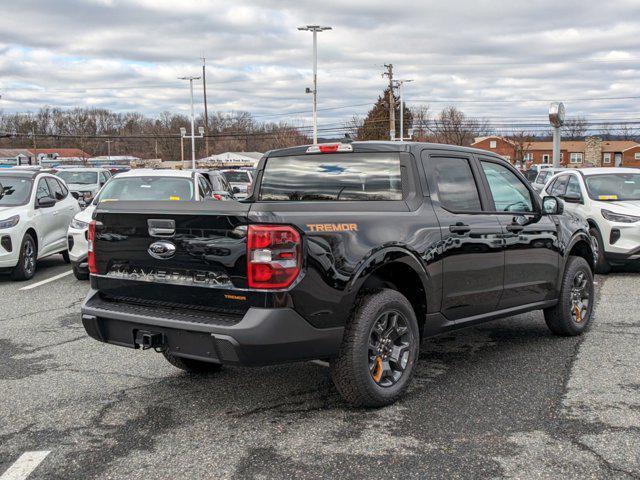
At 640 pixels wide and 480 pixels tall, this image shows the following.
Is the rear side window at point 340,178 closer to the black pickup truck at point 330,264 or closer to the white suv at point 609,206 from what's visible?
the black pickup truck at point 330,264

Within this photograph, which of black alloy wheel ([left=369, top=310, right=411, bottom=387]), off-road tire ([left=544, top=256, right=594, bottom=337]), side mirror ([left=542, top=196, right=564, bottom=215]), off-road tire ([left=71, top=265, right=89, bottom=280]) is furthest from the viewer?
off-road tire ([left=71, top=265, right=89, bottom=280])

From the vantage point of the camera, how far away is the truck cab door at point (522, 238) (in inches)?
230

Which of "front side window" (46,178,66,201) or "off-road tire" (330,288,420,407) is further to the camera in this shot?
"front side window" (46,178,66,201)

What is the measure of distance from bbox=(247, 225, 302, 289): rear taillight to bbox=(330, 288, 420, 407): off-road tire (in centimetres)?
66

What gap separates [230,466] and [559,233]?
4.01 meters

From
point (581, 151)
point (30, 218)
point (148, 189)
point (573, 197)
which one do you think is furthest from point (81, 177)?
point (581, 151)

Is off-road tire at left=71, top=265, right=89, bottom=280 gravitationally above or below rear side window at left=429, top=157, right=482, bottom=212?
below

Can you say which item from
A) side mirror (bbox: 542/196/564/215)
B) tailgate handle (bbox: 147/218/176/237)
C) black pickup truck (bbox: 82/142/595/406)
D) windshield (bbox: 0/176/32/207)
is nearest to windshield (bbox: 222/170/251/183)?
windshield (bbox: 0/176/32/207)

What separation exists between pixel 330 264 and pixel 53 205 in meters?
8.87

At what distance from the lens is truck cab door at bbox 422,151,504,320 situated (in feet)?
17.1

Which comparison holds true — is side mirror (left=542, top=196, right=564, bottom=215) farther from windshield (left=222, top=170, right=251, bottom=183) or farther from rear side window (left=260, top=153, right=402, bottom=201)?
windshield (left=222, top=170, right=251, bottom=183)

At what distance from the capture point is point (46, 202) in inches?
453

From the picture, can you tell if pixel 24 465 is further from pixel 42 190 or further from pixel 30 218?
pixel 42 190

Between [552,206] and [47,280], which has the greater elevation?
[552,206]
